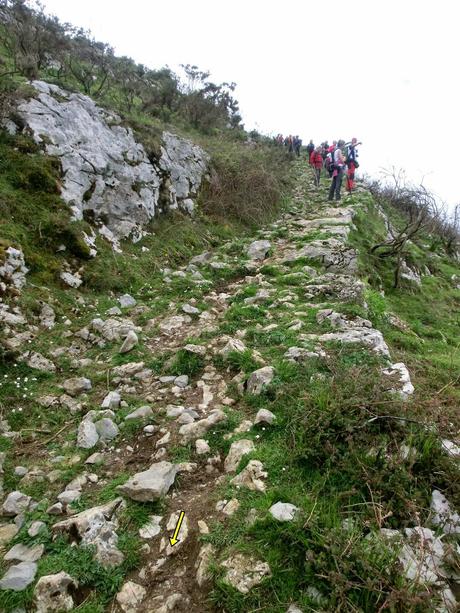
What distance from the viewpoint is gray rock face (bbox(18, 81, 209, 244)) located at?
8180mm

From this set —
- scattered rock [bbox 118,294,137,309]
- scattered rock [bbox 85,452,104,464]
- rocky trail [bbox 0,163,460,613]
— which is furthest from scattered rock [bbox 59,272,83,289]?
scattered rock [bbox 85,452,104,464]

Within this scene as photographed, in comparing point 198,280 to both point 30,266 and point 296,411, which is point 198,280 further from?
point 296,411

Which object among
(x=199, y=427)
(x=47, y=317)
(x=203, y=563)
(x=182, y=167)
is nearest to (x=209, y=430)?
(x=199, y=427)

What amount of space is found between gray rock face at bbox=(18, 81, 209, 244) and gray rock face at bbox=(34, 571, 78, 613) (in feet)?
21.4

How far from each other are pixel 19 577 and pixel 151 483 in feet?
3.48

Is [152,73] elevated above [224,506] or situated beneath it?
elevated above

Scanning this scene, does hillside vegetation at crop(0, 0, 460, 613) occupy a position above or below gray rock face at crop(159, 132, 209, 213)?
below

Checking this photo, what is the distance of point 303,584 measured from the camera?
2.52 meters

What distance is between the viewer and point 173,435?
13.2 feet

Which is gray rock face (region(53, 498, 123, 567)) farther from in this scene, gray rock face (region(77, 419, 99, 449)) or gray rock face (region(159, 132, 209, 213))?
gray rock face (region(159, 132, 209, 213))

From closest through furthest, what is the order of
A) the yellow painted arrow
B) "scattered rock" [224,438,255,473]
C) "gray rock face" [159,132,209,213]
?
the yellow painted arrow < "scattered rock" [224,438,255,473] < "gray rock face" [159,132,209,213]

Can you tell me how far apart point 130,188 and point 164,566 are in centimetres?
828

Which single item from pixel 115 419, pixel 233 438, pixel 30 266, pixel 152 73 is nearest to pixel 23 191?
pixel 30 266

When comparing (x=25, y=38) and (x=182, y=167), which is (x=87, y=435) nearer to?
(x=182, y=167)
